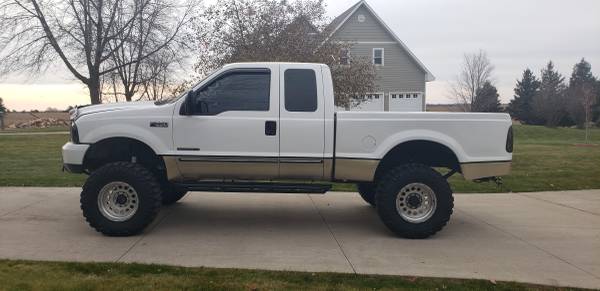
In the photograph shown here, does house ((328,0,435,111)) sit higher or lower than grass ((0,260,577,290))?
higher

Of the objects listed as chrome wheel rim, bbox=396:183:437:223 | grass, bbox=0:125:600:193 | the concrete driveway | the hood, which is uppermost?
the hood

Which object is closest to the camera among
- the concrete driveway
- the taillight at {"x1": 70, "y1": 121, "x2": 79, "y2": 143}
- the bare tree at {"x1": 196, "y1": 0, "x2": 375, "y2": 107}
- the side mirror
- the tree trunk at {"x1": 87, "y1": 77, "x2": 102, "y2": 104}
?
the concrete driveway

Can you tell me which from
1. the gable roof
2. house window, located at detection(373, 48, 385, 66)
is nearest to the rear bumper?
the gable roof

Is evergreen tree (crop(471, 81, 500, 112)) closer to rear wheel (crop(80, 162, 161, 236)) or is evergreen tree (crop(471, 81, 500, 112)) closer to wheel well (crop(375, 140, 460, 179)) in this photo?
wheel well (crop(375, 140, 460, 179))

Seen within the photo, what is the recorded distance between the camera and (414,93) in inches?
1299

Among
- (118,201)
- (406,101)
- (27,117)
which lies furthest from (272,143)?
(27,117)

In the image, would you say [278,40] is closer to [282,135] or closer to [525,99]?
[282,135]

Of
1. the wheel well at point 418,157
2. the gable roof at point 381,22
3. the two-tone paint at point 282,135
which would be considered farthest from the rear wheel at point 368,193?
the gable roof at point 381,22

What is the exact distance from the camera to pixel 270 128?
652 centimetres

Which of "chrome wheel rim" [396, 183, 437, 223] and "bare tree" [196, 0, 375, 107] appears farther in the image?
"bare tree" [196, 0, 375, 107]

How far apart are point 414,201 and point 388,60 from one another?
88.8 feet

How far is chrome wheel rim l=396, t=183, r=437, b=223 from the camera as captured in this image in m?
6.63

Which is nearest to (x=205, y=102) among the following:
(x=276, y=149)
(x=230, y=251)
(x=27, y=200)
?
(x=276, y=149)

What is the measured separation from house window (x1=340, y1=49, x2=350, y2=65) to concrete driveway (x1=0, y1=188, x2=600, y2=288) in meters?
9.85
